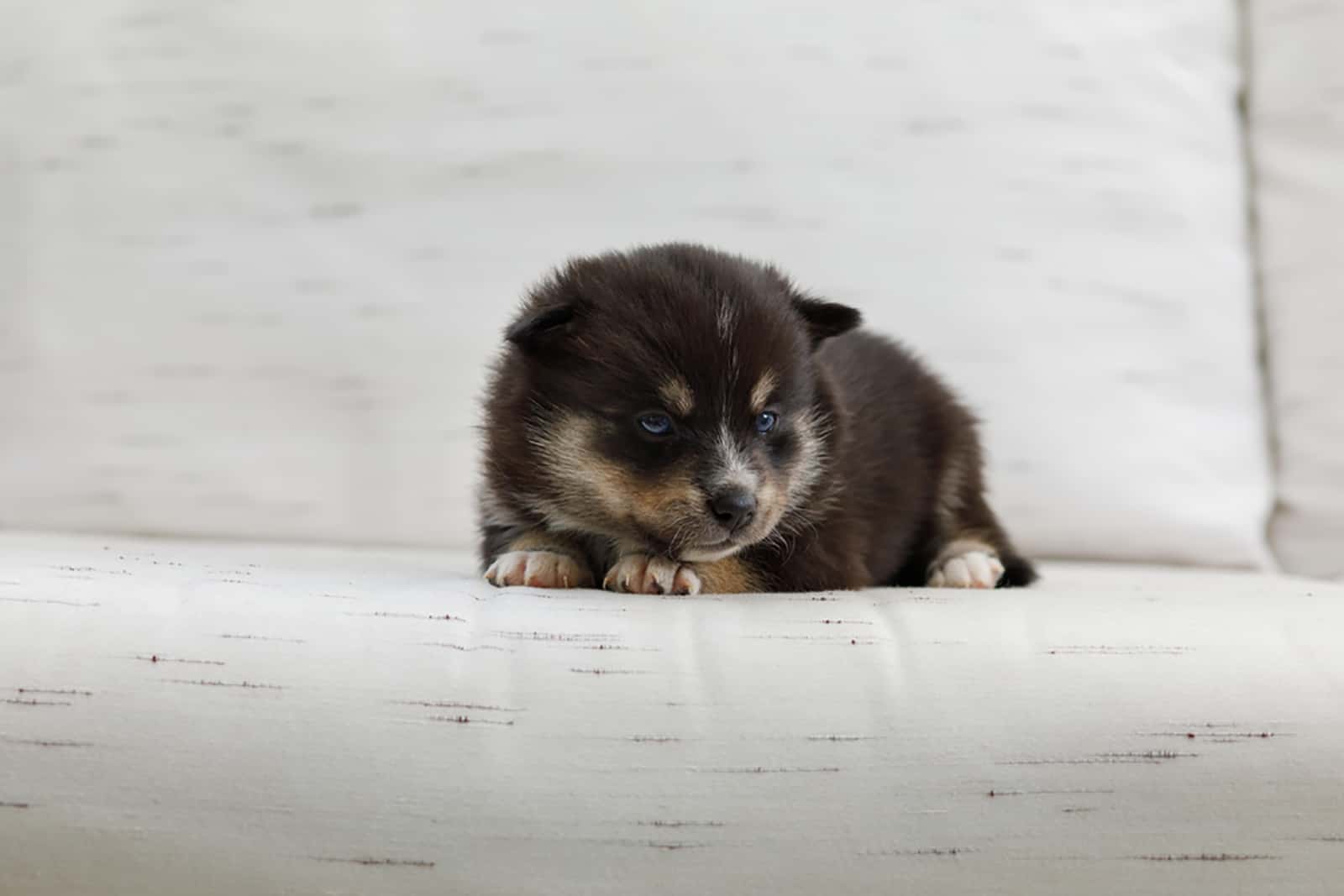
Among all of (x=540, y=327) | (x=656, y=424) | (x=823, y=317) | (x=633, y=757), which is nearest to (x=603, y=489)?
(x=656, y=424)


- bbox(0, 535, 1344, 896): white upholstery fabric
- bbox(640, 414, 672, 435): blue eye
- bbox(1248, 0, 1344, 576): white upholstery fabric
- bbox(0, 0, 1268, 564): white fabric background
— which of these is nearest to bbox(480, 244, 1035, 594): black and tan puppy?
bbox(640, 414, 672, 435): blue eye

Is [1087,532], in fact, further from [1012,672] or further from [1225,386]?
[1012,672]

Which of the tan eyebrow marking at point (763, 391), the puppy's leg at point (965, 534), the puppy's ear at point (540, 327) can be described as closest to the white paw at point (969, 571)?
the puppy's leg at point (965, 534)

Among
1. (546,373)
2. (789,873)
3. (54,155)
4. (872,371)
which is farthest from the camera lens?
(54,155)

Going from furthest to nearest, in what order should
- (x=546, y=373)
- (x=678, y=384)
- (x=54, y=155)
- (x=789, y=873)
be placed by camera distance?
(x=54, y=155)
(x=546, y=373)
(x=678, y=384)
(x=789, y=873)

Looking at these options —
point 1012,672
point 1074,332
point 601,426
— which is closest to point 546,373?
point 601,426

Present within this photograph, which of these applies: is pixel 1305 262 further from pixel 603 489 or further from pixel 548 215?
pixel 603 489

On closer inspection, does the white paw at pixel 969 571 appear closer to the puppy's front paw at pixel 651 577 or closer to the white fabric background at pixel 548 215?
the puppy's front paw at pixel 651 577
